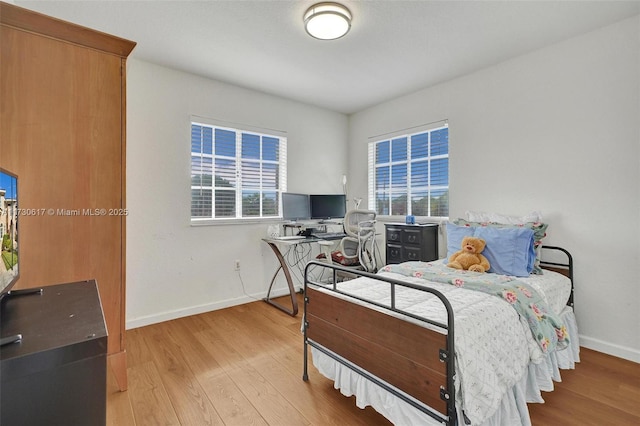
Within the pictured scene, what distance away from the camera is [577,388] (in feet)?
6.30

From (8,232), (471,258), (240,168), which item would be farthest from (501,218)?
(8,232)

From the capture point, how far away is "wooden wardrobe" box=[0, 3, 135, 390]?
1.60 metres

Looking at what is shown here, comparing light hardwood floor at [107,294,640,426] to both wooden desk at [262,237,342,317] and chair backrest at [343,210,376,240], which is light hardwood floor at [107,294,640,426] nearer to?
wooden desk at [262,237,342,317]

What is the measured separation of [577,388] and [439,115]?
2.78 metres

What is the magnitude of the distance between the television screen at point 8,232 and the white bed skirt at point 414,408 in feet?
5.10

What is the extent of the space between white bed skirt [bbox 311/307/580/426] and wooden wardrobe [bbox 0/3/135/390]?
4.54 feet

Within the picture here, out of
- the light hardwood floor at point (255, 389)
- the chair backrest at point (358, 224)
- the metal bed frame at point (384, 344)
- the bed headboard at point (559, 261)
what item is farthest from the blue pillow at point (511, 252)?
the metal bed frame at point (384, 344)

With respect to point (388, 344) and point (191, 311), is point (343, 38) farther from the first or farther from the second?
point (191, 311)

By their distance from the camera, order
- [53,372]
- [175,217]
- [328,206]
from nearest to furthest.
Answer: [53,372] < [175,217] < [328,206]

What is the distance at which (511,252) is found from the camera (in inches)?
92.2

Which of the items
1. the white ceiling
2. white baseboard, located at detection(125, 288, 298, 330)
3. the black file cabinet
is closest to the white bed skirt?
the black file cabinet

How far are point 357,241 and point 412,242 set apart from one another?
65cm

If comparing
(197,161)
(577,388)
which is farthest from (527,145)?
(197,161)

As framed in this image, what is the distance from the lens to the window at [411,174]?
3.54 m
